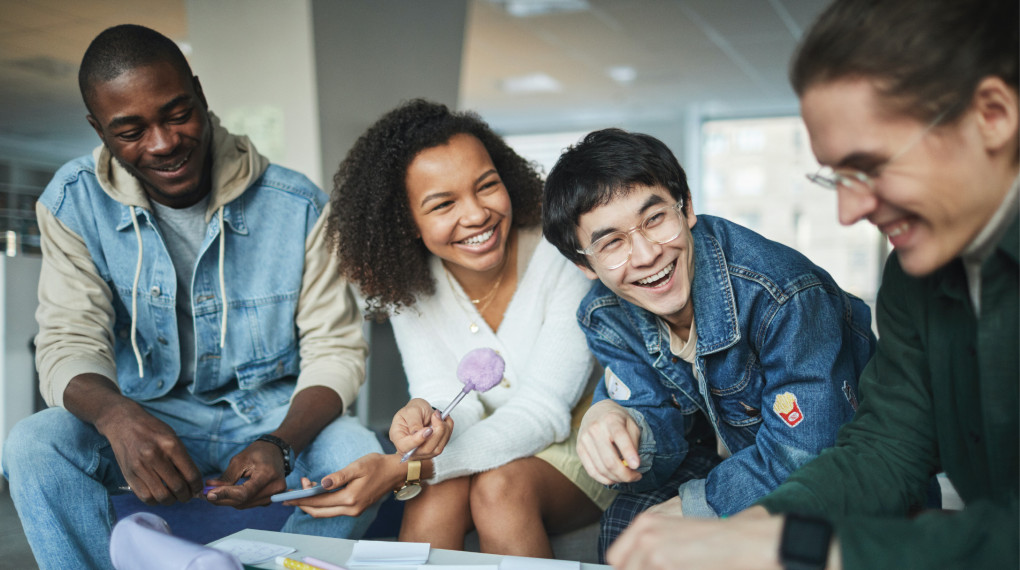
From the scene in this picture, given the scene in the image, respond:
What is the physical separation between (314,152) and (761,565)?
230cm

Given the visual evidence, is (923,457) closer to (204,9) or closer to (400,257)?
(400,257)

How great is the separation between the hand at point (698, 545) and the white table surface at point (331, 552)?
0.99 feet

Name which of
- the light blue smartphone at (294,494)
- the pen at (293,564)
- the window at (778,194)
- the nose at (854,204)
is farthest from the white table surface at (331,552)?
the window at (778,194)

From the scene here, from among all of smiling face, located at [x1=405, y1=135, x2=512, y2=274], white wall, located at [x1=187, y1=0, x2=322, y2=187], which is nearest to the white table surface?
smiling face, located at [x1=405, y1=135, x2=512, y2=274]

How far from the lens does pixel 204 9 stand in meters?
2.93

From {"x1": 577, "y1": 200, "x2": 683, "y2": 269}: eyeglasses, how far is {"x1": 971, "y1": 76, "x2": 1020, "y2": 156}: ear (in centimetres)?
65

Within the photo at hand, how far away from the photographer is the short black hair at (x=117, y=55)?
1640 millimetres

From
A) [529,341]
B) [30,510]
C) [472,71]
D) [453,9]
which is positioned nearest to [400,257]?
[529,341]

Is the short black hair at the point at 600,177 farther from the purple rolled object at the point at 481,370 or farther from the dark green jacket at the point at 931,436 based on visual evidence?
the dark green jacket at the point at 931,436

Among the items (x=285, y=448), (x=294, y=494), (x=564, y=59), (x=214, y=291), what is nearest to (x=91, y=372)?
(x=214, y=291)

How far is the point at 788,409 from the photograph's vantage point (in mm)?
1365

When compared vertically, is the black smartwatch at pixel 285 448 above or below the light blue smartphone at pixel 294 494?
above

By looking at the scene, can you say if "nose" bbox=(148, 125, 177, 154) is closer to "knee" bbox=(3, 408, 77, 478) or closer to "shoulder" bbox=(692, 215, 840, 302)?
"knee" bbox=(3, 408, 77, 478)

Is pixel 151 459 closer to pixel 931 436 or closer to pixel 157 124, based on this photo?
pixel 157 124
